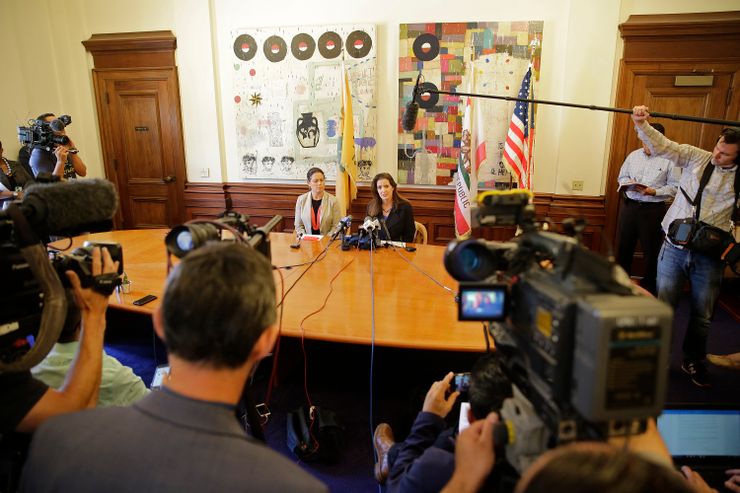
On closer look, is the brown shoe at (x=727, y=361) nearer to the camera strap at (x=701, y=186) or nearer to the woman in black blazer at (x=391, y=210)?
the camera strap at (x=701, y=186)

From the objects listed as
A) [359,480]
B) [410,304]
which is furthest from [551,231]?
[359,480]

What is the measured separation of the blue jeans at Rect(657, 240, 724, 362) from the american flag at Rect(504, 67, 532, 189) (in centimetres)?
152

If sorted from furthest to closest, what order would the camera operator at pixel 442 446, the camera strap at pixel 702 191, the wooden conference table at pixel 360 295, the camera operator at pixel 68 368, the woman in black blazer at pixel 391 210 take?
the woman in black blazer at pixel 391 210 < the camera strap at pixel 702 191 < the wooden conference table at pixel 360 295 < the camera operator at pixel 68 368 < the camera operator at pixel 442 446

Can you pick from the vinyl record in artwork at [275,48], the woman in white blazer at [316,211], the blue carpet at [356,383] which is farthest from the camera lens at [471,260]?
the vinyl record in artwork at [275,48]

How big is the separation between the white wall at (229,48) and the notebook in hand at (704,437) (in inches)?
117

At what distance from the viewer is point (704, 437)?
1.45 m

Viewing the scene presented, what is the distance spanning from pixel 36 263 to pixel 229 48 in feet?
13.5

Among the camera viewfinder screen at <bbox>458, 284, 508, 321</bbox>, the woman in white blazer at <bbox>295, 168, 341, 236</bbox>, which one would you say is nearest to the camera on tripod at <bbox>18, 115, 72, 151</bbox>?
the woman in white blazer at <bbox>295, 168, 341, 236</bbox>

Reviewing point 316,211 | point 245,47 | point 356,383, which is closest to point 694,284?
point 356,383

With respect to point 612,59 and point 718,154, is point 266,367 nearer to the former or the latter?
point 718,154

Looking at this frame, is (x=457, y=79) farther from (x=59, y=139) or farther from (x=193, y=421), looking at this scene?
(x=193, y=421)

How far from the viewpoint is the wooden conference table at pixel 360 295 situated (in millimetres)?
1789

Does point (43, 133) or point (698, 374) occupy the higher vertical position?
point (43, 133)

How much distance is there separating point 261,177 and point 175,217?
3.77ft
